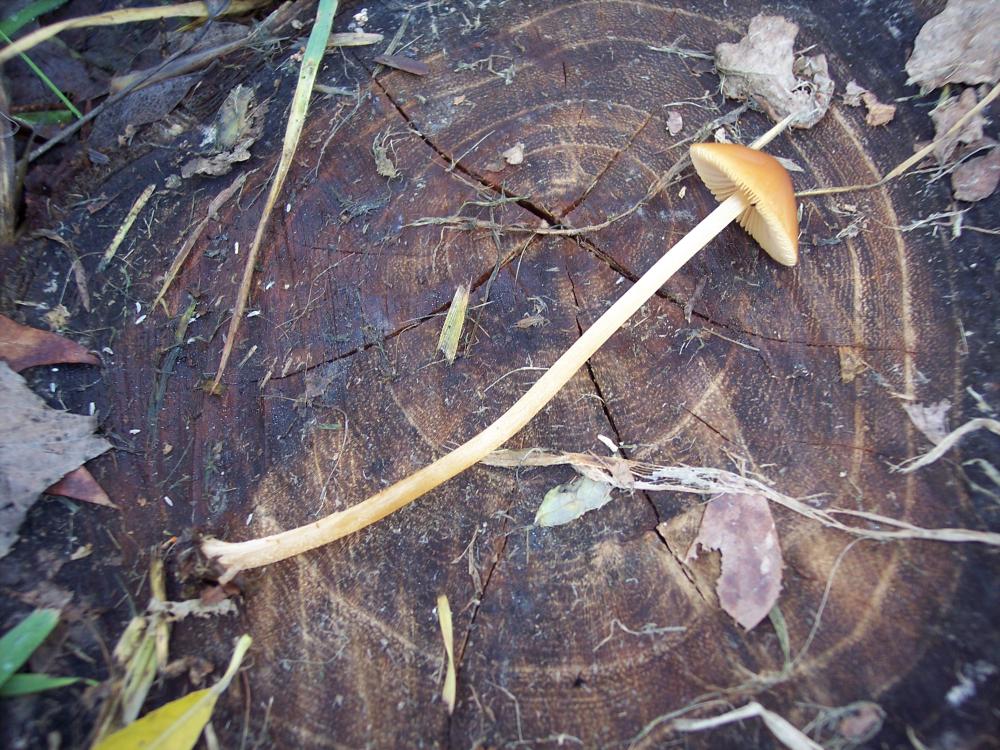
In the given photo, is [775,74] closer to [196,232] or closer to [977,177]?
[977,177]

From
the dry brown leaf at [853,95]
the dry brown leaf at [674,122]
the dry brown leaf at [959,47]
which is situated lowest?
the dry brown leaf at [674,122]

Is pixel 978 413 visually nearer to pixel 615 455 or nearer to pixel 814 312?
pixel 814 312

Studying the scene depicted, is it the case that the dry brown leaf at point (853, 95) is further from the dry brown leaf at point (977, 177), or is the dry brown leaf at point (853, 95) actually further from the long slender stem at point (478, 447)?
the long slender stem at point (478, 447)

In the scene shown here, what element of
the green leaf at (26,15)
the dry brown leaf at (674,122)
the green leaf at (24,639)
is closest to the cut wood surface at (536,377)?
the dry brown leaf at (674,122)

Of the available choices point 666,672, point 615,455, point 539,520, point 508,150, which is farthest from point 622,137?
point 666,672

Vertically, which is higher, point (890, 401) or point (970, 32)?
point (970, 32)

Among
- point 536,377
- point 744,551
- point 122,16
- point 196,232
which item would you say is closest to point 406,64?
point 196,232
